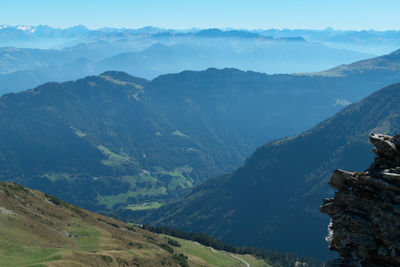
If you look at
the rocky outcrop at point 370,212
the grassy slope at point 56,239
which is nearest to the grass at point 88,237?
the grassy slope at point 56,239

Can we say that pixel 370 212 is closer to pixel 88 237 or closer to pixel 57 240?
pixel 57 240

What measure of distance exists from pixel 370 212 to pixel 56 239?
10587cm

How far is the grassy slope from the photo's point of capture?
9519 cm

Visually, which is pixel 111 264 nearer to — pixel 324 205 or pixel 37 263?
pixel 37 263

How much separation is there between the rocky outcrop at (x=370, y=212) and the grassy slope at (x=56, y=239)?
65133mm

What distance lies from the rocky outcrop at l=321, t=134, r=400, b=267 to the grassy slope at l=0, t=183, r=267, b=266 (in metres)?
65.1

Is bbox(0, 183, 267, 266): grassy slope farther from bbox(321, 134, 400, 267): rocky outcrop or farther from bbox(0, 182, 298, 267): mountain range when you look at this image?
bbox(321, 134, 400, 267): rocky outcrop

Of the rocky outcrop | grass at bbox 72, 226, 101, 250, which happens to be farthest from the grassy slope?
the rocky outcrop

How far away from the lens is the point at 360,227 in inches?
1537

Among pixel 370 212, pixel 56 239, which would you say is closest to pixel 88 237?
pixel 56 239

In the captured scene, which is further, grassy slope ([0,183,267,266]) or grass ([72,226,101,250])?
grass ([72,226,101,250])

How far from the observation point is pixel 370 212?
38.8 metres

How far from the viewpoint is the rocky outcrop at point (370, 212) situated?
36.9 m

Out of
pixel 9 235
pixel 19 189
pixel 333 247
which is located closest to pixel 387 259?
pixel 333 247
